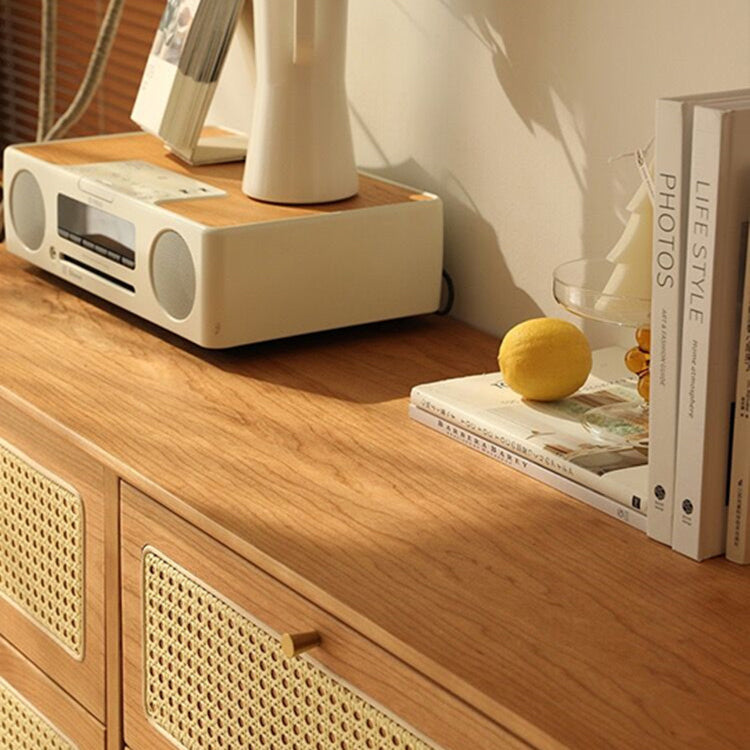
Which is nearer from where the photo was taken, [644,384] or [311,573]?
[311,573]

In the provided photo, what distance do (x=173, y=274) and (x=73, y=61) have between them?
40.3 inches

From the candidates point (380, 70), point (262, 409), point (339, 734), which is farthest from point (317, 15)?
point (339, 734)

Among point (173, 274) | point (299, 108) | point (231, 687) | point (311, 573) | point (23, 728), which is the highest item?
point (299, 108)

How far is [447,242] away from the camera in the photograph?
1676 mm

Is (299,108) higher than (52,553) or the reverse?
higher

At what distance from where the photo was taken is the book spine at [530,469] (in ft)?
3.68

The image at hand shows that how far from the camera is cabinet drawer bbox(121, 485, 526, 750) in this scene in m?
0.96

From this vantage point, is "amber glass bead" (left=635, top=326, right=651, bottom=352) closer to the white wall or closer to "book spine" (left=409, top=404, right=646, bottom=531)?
"book spine" (left=409, top=404, right=646, bottom=531)

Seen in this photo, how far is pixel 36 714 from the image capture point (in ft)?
4.76

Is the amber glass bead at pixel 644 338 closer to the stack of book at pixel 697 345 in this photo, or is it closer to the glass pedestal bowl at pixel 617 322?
the glass pedestal bowl at pixel 617 322

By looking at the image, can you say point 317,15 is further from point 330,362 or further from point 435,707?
point 435,707

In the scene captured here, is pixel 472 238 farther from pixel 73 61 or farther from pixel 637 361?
pixel 73 61

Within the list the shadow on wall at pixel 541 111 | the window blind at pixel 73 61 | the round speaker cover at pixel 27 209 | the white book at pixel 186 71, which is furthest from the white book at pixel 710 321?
the window blind at pixel 73 61

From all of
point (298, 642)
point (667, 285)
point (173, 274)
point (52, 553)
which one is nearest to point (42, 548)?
point (52, 553)
